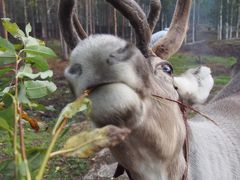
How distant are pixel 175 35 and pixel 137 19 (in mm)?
905

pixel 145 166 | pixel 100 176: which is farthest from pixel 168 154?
pixel 100 176

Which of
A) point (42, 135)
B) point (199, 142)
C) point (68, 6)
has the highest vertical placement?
point (68, 6)

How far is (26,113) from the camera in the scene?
2195mm

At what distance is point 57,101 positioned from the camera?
13.0m

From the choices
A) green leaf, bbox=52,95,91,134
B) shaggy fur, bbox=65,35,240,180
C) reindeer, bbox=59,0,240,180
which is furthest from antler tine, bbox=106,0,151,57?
green leaf, bbox=52,95,91,134

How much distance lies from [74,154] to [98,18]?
39118 millimetres

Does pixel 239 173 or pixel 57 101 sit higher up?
pixel 239 173

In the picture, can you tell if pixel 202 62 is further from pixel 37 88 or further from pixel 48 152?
pixel 48 152

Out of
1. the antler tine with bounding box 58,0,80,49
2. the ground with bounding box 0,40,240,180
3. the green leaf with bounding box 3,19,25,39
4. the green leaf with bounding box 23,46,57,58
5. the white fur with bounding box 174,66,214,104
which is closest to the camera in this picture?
the green leaf with bounding box 23,46,57,58

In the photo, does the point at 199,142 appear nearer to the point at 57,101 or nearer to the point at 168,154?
the point at 168,154

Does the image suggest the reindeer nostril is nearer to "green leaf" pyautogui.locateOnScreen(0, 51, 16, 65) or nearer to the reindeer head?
the reindeer head

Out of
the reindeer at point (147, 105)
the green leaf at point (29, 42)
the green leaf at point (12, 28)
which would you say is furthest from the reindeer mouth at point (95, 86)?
the green leaf at point (12, 28)

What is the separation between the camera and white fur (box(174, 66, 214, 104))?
3.19 metres

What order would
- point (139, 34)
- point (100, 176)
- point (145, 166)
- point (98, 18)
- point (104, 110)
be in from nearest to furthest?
1. point (104, 110)
2. point (145, 166)
3. point (139, 34)
4. point (100, 176)
5. point (98, 18)
